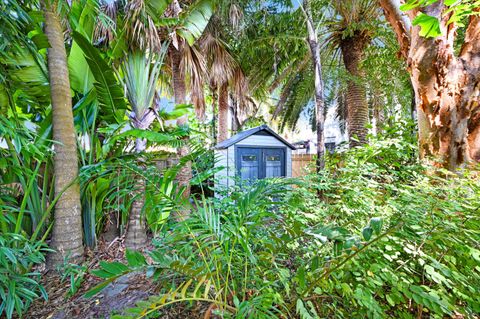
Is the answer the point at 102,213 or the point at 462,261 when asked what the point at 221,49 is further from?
the point at 462,261

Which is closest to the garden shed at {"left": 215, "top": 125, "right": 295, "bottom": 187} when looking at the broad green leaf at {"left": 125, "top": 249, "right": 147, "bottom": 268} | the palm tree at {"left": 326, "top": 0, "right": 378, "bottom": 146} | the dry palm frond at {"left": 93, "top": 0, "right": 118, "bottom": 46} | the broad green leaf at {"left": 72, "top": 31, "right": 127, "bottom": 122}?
the palm tree at {"left": 326, "top": 0, "right": 378, "bottom": 146}

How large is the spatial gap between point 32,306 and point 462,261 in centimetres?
289

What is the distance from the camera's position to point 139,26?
326cm

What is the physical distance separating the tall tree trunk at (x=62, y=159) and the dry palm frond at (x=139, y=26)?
1.22 meters

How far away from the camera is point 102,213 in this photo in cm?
267

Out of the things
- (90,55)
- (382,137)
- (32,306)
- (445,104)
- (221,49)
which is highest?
(221,49)

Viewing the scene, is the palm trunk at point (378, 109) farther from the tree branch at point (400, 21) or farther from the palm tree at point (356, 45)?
the tree branch at point (400, 21)

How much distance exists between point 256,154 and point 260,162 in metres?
0.24

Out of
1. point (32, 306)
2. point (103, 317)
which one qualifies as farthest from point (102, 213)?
point (103, 317)

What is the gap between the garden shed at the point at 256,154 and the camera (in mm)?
5512

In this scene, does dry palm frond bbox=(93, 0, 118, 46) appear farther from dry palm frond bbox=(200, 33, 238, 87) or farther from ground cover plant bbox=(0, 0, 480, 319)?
dry palm frond bbox=(200, 33, 238, 87)

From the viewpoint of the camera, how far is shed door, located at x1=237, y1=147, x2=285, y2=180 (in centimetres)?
571

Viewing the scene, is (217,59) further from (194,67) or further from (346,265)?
(346,265)

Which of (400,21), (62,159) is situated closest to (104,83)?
(62,159)
